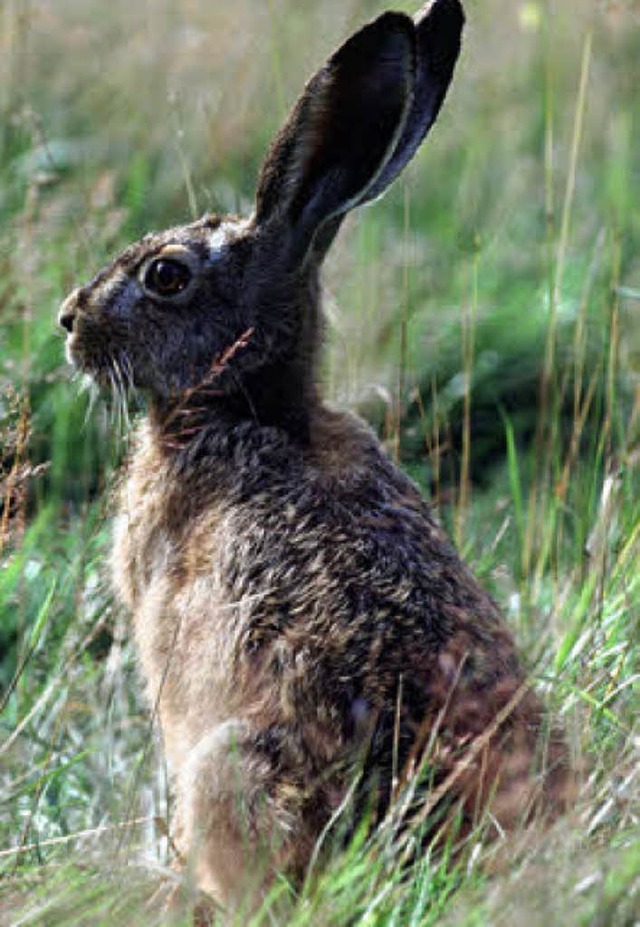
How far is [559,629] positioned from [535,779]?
116cm

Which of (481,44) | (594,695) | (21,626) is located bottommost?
(594,695)

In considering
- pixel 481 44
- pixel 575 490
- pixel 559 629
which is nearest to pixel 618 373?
pixel 575 490

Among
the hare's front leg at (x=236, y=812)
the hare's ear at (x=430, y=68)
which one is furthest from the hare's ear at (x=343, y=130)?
the hare's front leg at (x=236, y=812)

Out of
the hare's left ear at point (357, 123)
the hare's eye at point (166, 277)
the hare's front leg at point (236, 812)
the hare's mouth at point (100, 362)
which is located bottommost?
the hare's front leg at point (236, 812)

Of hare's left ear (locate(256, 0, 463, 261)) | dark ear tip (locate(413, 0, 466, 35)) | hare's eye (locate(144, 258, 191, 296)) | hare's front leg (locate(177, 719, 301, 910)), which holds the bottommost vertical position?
hare's front leg (locate(177, 719, 301, 910))

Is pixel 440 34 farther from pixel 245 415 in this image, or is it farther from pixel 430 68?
pixel 245 415

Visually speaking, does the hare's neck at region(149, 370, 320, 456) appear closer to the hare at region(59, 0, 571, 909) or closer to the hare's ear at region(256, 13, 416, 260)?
the hare at region(59, 0, 571, 909)

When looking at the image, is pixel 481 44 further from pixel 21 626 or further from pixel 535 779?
pixel 535 779

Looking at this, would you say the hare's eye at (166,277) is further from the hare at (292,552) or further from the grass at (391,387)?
the grass at (391,387)

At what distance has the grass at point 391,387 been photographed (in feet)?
11.8

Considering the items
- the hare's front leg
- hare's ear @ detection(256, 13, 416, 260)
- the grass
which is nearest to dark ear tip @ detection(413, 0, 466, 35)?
hare's ear @ detection(256, 13, 416, 260)

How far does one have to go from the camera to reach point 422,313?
21.4 ft

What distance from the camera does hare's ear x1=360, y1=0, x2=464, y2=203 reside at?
15.0 feet

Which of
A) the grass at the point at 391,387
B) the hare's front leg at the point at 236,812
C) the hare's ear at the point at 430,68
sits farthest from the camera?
the hare's ear at the point at 430,68
